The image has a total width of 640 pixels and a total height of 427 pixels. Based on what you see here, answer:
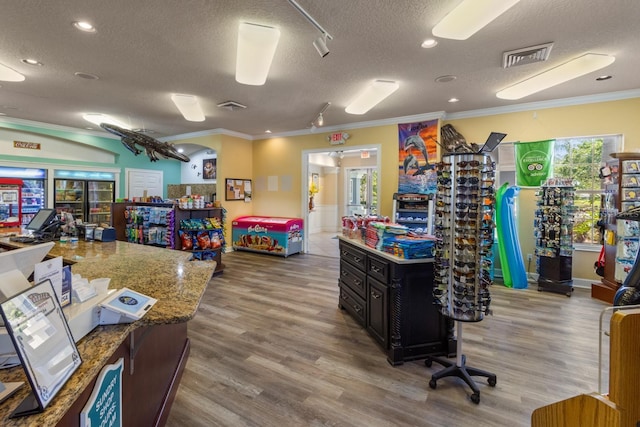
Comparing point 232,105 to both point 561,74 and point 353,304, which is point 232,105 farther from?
point 561,74

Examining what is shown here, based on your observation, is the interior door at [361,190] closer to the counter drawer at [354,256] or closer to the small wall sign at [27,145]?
the counter drawer at [354,256]

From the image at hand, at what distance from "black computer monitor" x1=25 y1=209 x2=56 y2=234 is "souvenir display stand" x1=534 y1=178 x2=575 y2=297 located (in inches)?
256

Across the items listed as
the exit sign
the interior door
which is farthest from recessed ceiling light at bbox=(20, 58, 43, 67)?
the interior door

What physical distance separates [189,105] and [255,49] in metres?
2.46

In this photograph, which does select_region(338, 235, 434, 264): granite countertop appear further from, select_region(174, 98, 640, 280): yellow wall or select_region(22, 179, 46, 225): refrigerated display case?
select_region(22, 179, 46, 225): refrigerated display case

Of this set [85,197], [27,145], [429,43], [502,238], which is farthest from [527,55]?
[27,145]

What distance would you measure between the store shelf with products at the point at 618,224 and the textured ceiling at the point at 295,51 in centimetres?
116

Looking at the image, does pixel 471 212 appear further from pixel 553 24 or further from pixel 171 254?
pixel 171 254

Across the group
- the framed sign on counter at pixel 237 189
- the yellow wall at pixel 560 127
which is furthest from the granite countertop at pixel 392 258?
the framed sign on counter at pixel 237 189

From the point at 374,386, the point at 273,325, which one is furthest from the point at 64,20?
the point at 374,386

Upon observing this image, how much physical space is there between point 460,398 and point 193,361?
2133 mm

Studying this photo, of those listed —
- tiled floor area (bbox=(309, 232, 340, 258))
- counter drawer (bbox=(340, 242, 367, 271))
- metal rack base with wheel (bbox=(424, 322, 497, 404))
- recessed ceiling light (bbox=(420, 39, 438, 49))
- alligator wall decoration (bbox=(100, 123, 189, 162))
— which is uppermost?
recessed ceiling light (bbox=(420, 39, 438, 49))

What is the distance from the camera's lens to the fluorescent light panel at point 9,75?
11.5ft

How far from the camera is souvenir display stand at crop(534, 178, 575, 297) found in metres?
4.30
